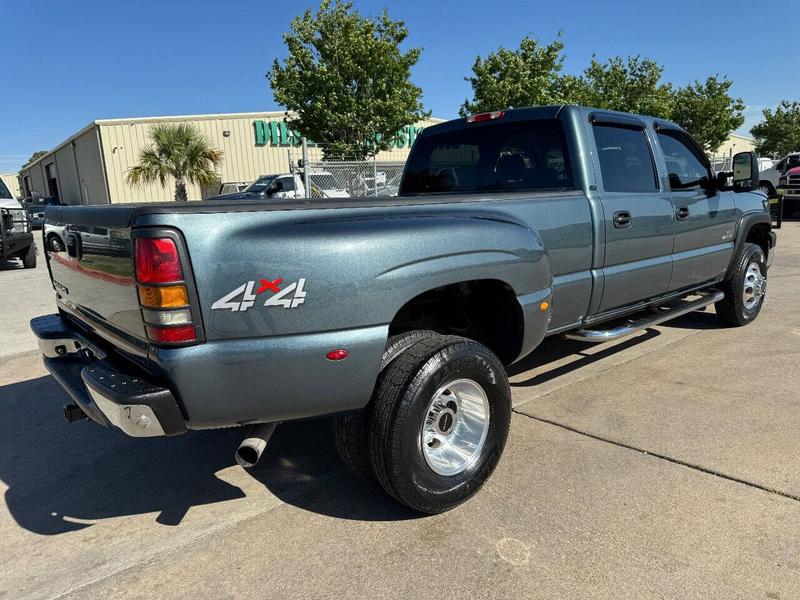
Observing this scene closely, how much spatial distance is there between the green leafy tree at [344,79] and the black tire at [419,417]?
18.7 m

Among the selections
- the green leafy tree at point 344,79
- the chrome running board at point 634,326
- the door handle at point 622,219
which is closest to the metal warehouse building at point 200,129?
the green leafy tree at point 344,79

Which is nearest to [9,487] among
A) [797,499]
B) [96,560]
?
[96,560]

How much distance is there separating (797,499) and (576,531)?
106 centimetres

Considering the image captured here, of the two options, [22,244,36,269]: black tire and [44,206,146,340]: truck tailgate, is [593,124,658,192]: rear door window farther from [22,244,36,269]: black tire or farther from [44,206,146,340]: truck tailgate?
[22,244,36,269]: black tire

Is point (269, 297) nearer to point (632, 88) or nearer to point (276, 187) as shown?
point (276, 187)

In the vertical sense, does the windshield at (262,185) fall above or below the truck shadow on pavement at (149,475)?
above

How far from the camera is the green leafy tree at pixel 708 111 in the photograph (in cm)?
3297

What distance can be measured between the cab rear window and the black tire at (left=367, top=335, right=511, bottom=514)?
159 cm

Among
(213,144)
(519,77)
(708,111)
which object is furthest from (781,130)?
(213,144)

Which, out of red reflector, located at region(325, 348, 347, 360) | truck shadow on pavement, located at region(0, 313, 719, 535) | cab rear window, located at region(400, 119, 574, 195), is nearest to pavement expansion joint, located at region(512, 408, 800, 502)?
truck shadow on pavement, located at region(0, 313, 719, 535)

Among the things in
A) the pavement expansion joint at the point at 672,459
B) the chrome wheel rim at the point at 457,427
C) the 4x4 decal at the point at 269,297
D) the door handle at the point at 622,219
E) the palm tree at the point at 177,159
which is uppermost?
the palm tree at the point at 177,159

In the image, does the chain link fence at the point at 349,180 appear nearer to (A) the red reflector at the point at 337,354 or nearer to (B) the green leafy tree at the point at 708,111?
(A) the red reflector at the point at 337,354

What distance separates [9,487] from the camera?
3.17m

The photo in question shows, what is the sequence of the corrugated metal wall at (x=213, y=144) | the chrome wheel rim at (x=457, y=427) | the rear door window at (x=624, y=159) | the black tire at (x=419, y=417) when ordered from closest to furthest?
the black tire at (x=419, y=417)
the chrome wheel rim at (x=457, y=427)
the rear door window at (x=624, y=159)
the corrugated metal wall at (x=213, y=144)
